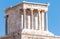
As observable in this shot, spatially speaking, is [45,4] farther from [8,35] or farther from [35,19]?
[8,35]

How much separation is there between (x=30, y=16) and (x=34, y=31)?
87.0 inches

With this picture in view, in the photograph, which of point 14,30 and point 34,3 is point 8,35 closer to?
point 14,30

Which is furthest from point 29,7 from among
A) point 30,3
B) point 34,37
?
point 34,37

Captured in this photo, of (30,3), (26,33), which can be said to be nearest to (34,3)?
(30,3)

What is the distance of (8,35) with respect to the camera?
61.7 meters

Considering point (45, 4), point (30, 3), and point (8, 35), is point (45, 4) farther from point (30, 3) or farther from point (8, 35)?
point (8, 35)

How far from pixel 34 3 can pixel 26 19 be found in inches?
98.8

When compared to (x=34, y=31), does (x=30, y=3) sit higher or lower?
higher

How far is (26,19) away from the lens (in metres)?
60.8

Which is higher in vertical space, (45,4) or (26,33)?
(45,4)

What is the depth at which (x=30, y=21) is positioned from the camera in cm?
6075

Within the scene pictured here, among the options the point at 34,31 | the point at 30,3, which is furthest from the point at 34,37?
the point at 30,3

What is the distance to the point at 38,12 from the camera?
61.2 m

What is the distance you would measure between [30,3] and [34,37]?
15.5 feet
